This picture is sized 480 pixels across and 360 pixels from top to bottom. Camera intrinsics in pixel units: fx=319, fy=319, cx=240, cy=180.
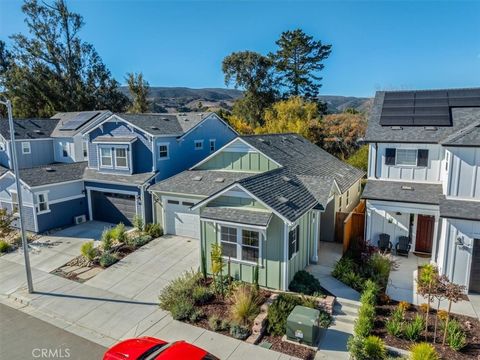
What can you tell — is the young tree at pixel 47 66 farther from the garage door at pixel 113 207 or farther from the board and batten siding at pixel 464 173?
the board and batten siding at pixel 464 173

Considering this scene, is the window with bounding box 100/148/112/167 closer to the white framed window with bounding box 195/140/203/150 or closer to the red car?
the white framed window with bounding box 195/140/203/150

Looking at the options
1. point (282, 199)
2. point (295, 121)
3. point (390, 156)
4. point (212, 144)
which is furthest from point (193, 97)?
point (282, 199)

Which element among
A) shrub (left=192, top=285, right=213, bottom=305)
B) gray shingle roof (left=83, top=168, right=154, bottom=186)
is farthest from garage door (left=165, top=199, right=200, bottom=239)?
shrub (left=192, top=285, right=213, bottom=305)

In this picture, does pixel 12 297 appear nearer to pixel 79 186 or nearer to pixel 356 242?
pixel 79 186

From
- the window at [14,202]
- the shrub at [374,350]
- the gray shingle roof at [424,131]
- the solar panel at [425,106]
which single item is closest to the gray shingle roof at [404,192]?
the gray shingle roof at [424,131]

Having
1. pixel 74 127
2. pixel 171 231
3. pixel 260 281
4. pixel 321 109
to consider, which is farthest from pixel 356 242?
pixel 321 109

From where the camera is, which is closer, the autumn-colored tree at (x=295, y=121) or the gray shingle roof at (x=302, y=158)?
the gray shingle roof at (x=302, y=158)
